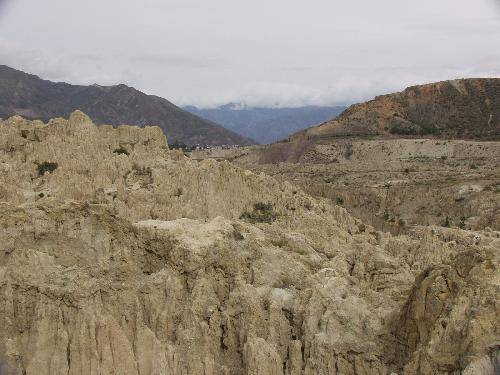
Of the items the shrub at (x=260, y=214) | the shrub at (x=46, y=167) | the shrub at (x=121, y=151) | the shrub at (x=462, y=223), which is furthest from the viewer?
the shrub at (x=462, y=223)

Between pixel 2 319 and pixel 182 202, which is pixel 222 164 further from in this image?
pixel 2 319

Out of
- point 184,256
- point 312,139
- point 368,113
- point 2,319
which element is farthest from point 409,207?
point 368,113

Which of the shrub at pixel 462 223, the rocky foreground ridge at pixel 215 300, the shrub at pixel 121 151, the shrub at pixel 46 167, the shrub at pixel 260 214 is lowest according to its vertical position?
the shrub at pixel 462 223

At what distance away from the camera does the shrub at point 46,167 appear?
22203 mm

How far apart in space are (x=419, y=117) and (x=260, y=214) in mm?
89960

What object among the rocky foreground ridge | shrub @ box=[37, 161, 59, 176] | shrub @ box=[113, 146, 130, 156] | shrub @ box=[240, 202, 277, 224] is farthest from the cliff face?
the rocky foreground ridge

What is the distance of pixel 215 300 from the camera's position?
15.8 m

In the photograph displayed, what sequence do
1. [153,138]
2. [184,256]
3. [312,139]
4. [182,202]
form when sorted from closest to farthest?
[184,256], [182,202], [153,138], [312,139]

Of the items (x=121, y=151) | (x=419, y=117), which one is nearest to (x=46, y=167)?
(x=121, y=151)

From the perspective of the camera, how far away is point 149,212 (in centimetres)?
1994

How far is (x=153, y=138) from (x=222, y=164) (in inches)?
220

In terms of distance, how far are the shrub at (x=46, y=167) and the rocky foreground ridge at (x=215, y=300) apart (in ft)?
7.82

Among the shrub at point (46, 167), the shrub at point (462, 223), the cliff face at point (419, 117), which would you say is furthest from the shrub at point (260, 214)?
the cliff face at point (419, 117)

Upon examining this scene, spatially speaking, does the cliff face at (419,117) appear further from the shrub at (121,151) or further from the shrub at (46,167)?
the shrub at (46,167)
